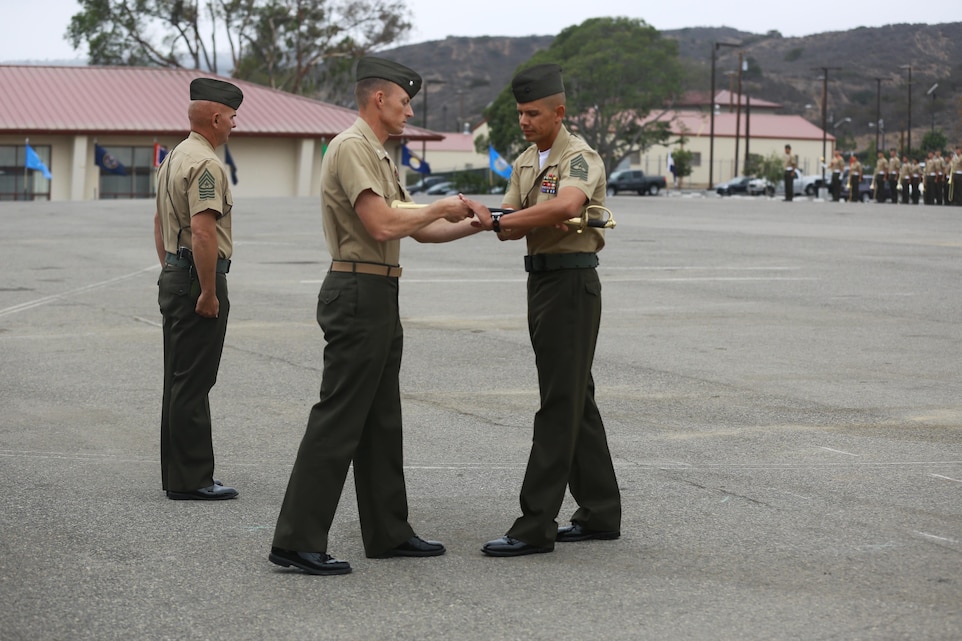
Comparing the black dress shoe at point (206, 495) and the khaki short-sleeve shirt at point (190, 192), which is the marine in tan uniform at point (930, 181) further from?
the black dress shoe at point (206, 495)

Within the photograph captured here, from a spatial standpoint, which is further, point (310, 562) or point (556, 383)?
point (556, 383)

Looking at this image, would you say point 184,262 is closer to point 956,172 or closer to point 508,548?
point 508,548

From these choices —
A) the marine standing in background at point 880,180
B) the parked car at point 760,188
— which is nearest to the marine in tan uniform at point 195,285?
the marine standing in background at point 880,180

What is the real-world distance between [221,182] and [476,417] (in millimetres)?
2746

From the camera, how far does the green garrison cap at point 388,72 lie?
536cm

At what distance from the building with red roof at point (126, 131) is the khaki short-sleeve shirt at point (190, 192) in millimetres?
53291

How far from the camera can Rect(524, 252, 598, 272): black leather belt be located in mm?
5652

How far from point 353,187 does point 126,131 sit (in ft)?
188

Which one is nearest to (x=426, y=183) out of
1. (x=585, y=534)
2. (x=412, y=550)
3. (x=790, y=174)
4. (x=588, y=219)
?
(x=790, y=174)

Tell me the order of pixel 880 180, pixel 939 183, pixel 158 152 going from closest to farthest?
1. pixel 939 183
2. pixel 880 180
3. pixel 158 152

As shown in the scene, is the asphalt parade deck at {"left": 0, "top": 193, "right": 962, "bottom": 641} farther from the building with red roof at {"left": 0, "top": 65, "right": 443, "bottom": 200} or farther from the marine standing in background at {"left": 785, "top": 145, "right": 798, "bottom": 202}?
the building with red roof at {"left": 0, "top": 65, "right": 443, "bottom": 200}

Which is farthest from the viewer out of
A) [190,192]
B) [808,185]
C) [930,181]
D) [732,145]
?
[732,145]

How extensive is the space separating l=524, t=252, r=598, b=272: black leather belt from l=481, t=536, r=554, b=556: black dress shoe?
110 cm

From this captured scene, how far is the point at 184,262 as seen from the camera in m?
6.71
